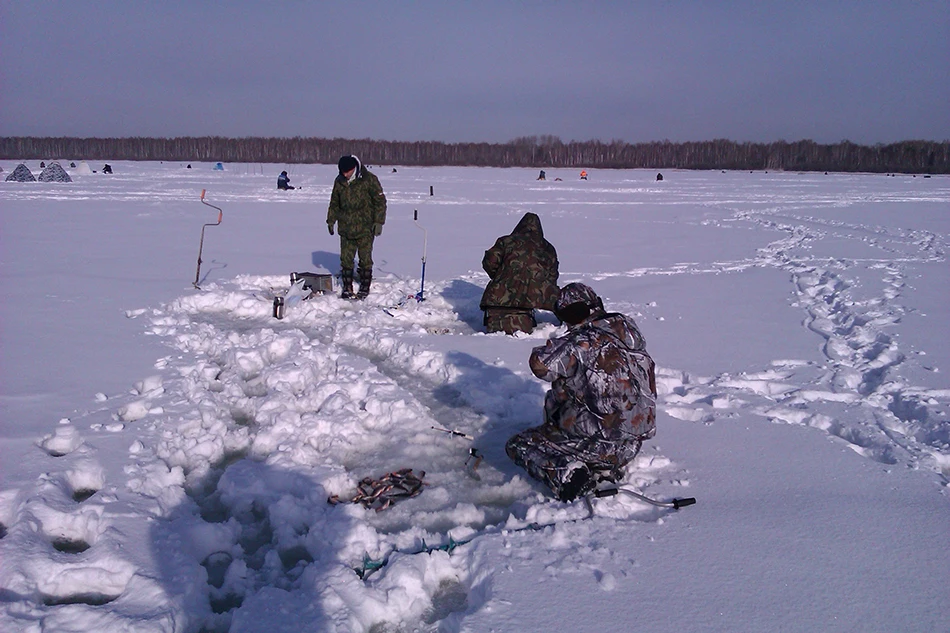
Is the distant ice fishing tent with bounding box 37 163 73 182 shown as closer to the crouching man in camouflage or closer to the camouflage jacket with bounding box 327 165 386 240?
the camouflage jacket with bounding box 327 165 386 240

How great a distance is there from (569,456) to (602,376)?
0.50 m

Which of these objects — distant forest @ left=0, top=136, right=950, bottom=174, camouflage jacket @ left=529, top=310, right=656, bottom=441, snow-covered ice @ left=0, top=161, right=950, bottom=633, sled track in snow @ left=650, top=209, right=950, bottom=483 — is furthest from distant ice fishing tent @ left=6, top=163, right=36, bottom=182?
distant forest @ left=0, top=136, right=950, bottom=174

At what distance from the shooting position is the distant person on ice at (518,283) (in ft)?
22.1

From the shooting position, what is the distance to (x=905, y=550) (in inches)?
119

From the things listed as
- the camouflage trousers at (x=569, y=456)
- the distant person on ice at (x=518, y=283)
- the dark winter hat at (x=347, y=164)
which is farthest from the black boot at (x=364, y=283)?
the camouflage trousers at (x=569, y=456)

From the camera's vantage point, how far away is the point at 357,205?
8.43 m

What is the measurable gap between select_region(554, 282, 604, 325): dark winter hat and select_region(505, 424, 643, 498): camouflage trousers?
0.68 m

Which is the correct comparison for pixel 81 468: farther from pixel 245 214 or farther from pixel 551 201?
pixel 551 201

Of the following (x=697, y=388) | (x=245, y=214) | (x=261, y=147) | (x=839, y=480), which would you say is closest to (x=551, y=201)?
(x=245, y=214)

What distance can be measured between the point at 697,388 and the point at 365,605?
11.4 feet

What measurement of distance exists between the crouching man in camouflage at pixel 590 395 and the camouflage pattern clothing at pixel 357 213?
524cm

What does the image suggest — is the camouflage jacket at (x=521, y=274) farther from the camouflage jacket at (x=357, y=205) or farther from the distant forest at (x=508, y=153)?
the distant forest at (x=508, y=153)

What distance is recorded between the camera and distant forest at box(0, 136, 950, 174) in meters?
70.4

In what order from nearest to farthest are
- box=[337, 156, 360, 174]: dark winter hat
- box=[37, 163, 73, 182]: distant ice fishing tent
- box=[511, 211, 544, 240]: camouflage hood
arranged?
box=[511, 211, 544, 240]: camouflage hood → box=[337, 156, 360, 174]: dark winter hat → box=[37, 163, 73, 182]: distant ice fishing tent
